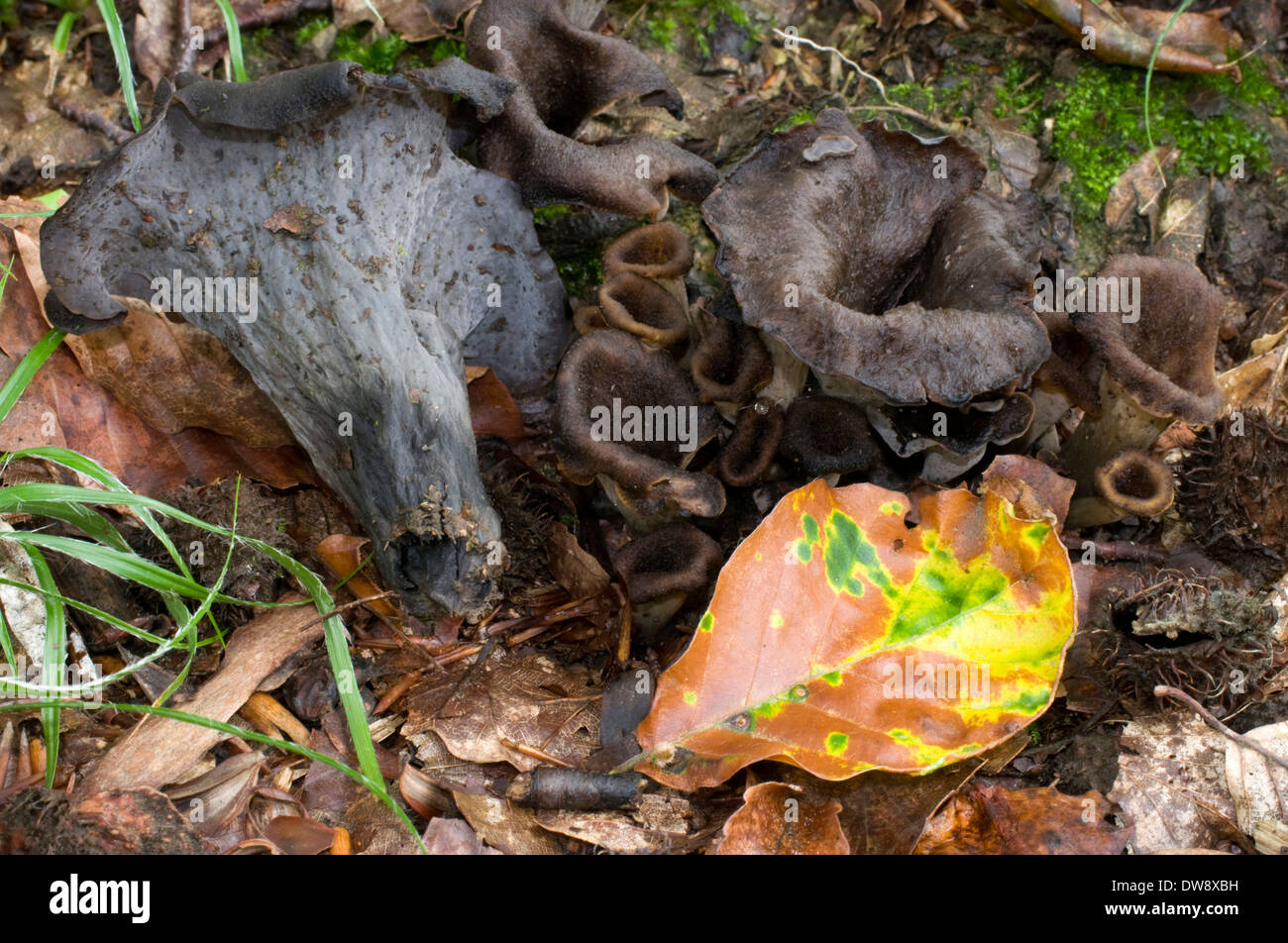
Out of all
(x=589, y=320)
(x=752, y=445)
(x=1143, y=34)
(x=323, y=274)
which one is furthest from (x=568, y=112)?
(x=1143, y=34)

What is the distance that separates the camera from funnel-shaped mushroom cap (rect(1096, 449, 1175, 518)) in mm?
3678

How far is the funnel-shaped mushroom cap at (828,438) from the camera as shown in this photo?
3.67m

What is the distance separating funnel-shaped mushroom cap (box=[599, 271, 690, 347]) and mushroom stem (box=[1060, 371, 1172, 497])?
1.61m

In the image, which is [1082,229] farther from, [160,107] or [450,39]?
[160,107]

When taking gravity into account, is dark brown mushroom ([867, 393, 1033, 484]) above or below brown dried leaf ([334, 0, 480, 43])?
below

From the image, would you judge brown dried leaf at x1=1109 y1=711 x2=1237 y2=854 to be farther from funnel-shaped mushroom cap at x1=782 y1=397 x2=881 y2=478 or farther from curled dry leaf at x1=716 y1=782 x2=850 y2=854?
funnel-shaped mushroom cap at x1=782 y1=397 x2=881 y2=478

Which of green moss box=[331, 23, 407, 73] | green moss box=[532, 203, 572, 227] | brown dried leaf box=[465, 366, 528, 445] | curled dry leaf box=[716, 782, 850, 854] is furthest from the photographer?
green moss box=[331, 23, 407, 73]

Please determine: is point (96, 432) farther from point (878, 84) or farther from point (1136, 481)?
point (1136, 481)

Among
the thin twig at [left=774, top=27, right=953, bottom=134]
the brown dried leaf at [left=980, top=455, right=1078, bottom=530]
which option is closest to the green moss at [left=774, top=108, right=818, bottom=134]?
the thin twig at [left=774, top=27, right=953, bottom=134]

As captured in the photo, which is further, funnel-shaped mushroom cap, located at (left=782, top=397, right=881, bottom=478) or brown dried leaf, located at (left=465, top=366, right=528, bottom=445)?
brown dried leaf, located at (left=465, top=366, right=528, bottom=445)

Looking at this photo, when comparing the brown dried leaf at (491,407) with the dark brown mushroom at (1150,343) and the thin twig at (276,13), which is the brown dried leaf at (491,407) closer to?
the thin twig at (276,13)

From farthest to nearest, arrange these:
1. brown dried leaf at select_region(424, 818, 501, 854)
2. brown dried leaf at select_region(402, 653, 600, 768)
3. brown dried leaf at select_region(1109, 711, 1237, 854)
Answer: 1. brown dried leaf at select_region(402, 653, 600, 768)
2. brown dried leaf at select_region(1109, 711, 1237, 854)
3. brown dried leaf at select_region(424, 818, 501, 854)

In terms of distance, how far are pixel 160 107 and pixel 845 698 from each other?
9.77ft
